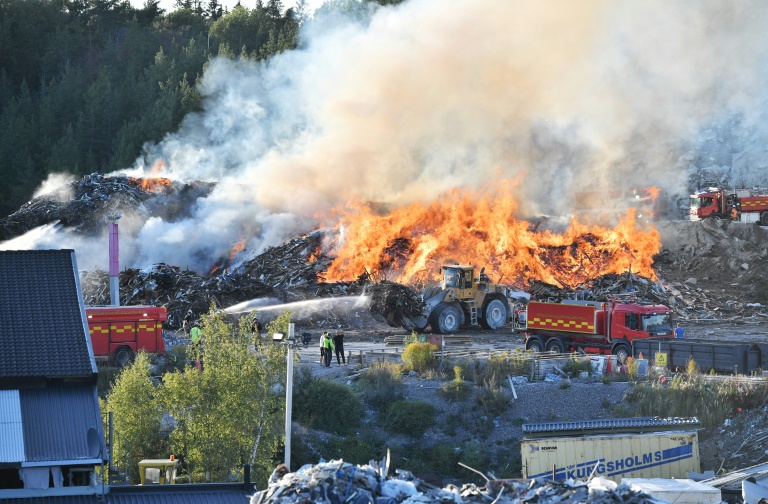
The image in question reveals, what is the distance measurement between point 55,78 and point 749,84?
178ft

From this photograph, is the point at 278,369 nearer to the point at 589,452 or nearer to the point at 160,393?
the point at 160,393

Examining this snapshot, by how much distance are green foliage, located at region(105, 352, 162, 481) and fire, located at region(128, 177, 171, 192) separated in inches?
1278

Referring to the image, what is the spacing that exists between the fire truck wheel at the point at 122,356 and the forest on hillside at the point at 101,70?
41880mm

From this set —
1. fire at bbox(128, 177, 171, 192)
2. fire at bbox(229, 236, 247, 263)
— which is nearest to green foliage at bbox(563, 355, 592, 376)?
fire at bbox(229, 236, 247, 263)

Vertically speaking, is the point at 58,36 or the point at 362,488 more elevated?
the point at 58,36

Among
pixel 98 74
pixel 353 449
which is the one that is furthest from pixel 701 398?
pixel 98 74

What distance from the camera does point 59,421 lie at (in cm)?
1628

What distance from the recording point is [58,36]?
315ft

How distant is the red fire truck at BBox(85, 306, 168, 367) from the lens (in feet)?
104

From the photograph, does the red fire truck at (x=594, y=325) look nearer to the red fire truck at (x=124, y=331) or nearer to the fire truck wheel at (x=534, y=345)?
the fire truck wheel at (x=534, y=345)

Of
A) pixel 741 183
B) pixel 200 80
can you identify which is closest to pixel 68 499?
pixel 741 183

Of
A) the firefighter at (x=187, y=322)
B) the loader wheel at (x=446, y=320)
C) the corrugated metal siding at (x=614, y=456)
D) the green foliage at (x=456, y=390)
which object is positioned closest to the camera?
the corrugated metal siding at (x=614, y=456)

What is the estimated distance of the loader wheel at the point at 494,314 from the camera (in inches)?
1527

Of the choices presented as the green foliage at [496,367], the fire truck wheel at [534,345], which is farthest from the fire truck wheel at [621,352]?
the green foliage at [496,367]
